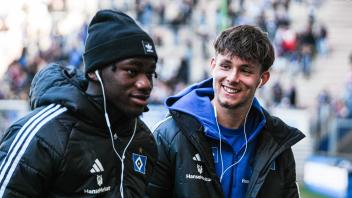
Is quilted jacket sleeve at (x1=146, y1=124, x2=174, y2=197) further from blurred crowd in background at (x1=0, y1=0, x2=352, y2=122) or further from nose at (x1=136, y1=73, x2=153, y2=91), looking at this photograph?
blurred crowd in background at (x1=0, y1=0, x2=352, y2=122)

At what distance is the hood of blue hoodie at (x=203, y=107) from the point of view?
4.18m

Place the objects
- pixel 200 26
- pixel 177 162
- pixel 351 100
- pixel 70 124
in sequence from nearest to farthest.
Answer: pixel 70 124, pixel 177 162, pixel 351 100, pixel 200 26

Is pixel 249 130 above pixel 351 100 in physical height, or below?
above

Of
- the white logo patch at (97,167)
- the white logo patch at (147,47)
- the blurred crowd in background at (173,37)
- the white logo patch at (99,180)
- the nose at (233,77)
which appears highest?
the white logo patch at (147,47)

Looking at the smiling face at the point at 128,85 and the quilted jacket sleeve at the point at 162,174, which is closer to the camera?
the smiling face at the point at 128,85

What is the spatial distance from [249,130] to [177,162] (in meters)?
0.48

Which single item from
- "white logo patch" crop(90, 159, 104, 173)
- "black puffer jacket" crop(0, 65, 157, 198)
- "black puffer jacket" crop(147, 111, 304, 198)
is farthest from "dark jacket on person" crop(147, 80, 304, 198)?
"white logo patch" crop(90, 159, 104, 173)

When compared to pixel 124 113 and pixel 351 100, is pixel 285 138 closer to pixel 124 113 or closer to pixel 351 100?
pixel 124 113

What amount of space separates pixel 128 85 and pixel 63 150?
14.7 inches

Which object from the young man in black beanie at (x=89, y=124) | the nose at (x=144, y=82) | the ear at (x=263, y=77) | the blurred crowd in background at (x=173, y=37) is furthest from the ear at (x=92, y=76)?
the blurred crowd in background at (x=173, y=37)

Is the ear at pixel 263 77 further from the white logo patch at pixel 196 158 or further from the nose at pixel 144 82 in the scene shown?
the nose at pixel 144 82

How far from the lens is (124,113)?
3.32 metres

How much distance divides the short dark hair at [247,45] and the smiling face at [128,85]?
901 mm

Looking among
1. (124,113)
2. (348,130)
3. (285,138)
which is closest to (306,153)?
(348,130)
